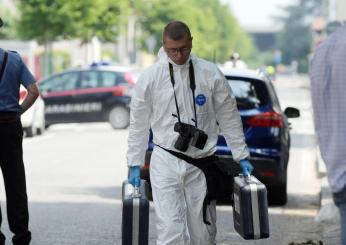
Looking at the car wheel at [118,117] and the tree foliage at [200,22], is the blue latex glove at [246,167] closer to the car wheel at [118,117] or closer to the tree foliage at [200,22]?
the car wheel at [118,117]

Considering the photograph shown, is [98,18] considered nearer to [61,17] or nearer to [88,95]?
[61,17]

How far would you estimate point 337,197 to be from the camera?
15.1ft

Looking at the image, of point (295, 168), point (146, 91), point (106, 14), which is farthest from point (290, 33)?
point (146, 91)

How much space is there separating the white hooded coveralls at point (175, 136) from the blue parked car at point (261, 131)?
4.69 metres

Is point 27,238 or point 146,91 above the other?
point 146,91

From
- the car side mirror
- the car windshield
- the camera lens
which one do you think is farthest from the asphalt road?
the camera lens

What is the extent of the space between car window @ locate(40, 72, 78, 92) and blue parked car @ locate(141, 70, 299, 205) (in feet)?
49.2

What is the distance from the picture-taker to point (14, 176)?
319 inches

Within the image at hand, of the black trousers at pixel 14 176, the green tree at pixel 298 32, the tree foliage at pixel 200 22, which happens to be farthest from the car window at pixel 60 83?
the green tree at pixel 298 32

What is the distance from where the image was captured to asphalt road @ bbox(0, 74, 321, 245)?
9.91 metres

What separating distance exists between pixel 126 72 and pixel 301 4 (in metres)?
149

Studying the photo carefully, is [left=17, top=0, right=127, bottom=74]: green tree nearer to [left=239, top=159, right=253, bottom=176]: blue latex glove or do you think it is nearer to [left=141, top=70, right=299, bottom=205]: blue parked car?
[left=141, top=70, right=299, bottom=205]: blue parked car

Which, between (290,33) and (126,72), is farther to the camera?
(290,33)

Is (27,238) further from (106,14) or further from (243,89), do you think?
(106,14)
